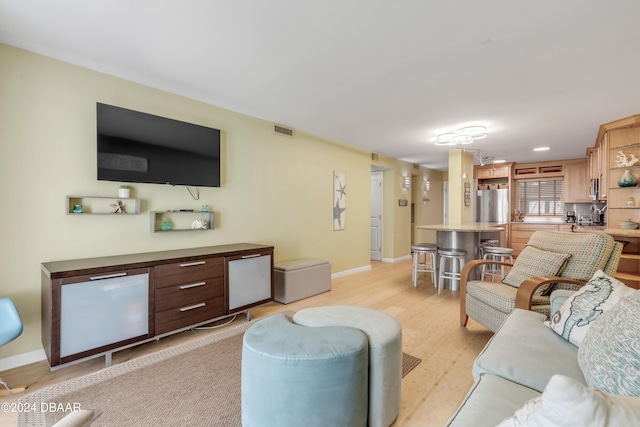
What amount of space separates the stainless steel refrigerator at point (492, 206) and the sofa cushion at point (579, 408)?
7.87 m

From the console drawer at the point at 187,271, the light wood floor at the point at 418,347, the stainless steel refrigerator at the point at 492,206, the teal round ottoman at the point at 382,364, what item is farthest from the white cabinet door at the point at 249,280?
the stainless steel refrigerator at the point at 492,206

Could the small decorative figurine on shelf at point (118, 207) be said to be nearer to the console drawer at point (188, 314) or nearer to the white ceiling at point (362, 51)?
the console drawer at point (188, 314)

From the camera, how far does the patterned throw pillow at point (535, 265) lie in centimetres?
252

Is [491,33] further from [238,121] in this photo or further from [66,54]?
[66,54]

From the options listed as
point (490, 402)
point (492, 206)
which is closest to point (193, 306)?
point (490, 402)

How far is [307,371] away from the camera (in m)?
1.39

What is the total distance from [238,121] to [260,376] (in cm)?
312

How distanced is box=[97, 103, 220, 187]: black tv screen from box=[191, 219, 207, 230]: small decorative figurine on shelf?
16.0 inches

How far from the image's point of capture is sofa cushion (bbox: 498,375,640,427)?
2.05 ft

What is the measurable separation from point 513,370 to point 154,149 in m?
3.25

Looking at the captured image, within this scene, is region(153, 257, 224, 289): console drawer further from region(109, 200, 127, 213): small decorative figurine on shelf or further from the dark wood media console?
region(109, 200, 127, 213): small decorative figurine on shelf

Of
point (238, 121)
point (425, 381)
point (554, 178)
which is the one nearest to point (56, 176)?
point (238, 121)

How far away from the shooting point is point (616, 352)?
1069mm

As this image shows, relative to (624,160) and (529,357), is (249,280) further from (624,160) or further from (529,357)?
(624,160)
